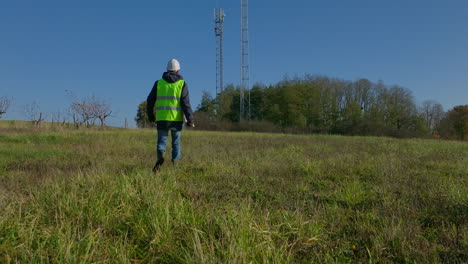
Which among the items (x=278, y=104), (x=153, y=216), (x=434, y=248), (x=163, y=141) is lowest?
(x=434, y=248)

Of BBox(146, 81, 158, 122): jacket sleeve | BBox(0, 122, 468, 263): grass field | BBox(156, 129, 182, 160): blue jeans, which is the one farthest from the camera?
BBox(146, 81, 158, 122): jacket sleeve

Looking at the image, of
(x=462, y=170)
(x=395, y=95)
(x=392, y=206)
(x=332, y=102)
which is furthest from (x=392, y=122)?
(x=392, y=206)

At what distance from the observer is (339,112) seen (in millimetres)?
43844

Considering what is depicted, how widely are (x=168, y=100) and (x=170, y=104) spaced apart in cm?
9

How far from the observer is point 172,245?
1.89 meters

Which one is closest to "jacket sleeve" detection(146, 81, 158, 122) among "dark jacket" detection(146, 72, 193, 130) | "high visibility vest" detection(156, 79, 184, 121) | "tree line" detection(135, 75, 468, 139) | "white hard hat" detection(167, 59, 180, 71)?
"dark jacket" detection(146, 72, 193, 130)

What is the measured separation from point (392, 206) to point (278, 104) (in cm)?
4413

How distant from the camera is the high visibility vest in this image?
16.0ft

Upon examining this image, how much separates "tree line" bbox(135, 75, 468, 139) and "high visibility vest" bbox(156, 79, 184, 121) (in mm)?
36002

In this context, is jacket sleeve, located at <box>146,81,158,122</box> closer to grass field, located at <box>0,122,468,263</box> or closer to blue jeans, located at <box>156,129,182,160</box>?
blue jeans, located at <box>156,129,182,160</box>

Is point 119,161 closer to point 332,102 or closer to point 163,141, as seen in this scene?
point 163,141

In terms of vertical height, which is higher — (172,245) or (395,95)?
(395,95)

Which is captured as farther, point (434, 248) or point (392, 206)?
point (392, 206)

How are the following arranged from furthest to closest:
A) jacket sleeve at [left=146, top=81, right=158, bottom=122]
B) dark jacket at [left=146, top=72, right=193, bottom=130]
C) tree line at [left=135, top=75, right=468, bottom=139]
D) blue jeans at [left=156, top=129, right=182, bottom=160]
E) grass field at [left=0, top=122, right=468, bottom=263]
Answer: tree line at [left=135, top=75, right=468, bottom=139]
jacket sleeve at [left=146, top=81, right=158, bottom=122]
dark jacket at [left=146, top=72, right=193, bottom=130]
blue jeans at [left=156, top=129, right=182, bottom=160]
grass field at [left=0, top=122, right=468, bottom=263]
